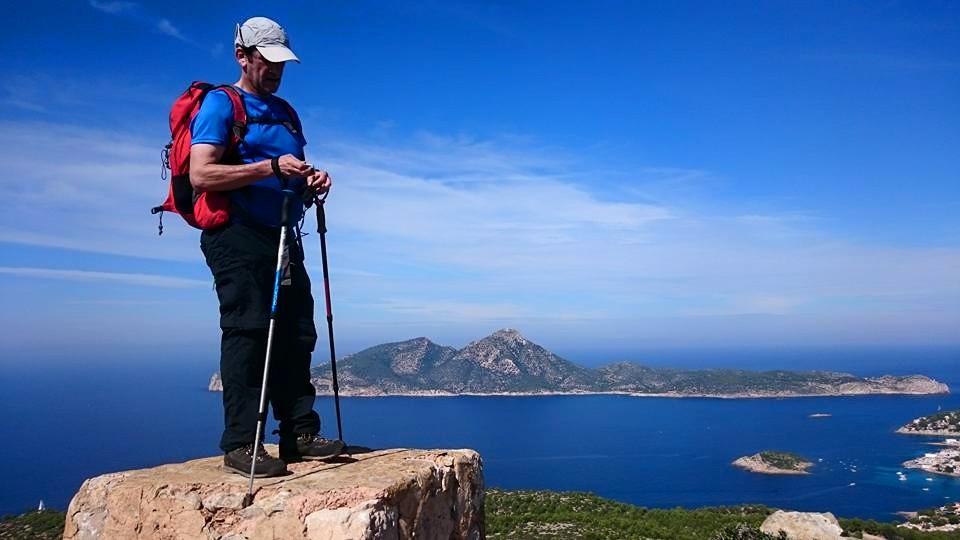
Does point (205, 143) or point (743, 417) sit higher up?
point (205, 143)

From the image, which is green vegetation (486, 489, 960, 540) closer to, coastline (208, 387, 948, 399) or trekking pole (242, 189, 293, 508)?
trekking pole (242, 189, 293, 508)

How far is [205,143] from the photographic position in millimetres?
3402

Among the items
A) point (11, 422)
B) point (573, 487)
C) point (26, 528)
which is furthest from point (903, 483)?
point (11, 422)

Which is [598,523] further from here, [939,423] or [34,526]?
[939,423]

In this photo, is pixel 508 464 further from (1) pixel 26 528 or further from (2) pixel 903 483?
(1) pixel 26 528

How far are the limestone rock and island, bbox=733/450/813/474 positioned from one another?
59.1m

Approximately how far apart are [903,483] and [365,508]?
85.3m

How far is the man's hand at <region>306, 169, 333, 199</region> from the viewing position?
11.9 feet

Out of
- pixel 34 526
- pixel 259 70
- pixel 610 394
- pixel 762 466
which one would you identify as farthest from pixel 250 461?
pixel 610 394

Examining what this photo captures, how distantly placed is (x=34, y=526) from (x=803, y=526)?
1441 inches

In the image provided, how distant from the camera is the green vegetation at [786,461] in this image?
260ft

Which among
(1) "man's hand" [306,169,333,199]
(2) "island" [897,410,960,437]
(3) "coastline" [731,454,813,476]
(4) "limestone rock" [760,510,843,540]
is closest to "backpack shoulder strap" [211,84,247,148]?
(1) "man's hand" [306,169,333,199]

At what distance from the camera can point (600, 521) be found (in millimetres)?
31750

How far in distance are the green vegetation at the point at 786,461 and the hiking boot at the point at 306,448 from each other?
87149 mm
